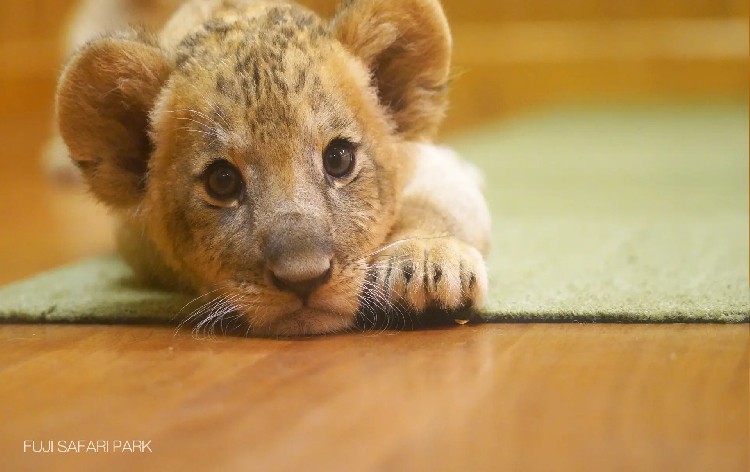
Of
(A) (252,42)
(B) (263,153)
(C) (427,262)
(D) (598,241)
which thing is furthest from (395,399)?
(D) (598,241)

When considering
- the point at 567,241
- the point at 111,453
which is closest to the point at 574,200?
the point at 567,241

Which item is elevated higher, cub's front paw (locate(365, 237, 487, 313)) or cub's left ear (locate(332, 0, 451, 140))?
cub's left ear (locate(332, 0, 451, 140))

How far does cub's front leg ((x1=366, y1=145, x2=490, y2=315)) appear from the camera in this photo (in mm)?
1699

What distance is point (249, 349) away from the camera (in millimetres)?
1605

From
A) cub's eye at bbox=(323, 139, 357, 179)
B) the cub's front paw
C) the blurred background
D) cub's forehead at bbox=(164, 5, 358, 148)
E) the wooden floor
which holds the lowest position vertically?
the wooden floor

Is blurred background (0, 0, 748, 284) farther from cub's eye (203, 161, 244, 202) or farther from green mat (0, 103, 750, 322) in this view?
cub's eye (203, 161, 244, 202)

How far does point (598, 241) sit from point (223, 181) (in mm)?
1266

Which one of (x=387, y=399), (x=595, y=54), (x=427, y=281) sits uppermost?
(x=595, y=54)

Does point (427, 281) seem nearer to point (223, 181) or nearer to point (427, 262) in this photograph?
point (427, 262)

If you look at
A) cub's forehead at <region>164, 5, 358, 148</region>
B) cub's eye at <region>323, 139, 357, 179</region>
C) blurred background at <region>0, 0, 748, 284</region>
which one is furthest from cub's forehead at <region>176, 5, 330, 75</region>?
blurred background at <region>0, 0, 748, 284</region>

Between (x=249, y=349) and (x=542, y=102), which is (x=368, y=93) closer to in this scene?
(x=249, y=349)

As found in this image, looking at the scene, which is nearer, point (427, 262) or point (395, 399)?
point (395, 399)

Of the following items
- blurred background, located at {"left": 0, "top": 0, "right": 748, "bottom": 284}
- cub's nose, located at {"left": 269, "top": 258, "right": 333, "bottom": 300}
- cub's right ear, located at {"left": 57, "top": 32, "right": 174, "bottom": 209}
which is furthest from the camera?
blurred background, located at {"left": 0, "top": 0, "right": 748, "bottom": 284}

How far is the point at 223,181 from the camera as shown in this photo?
1.71m
